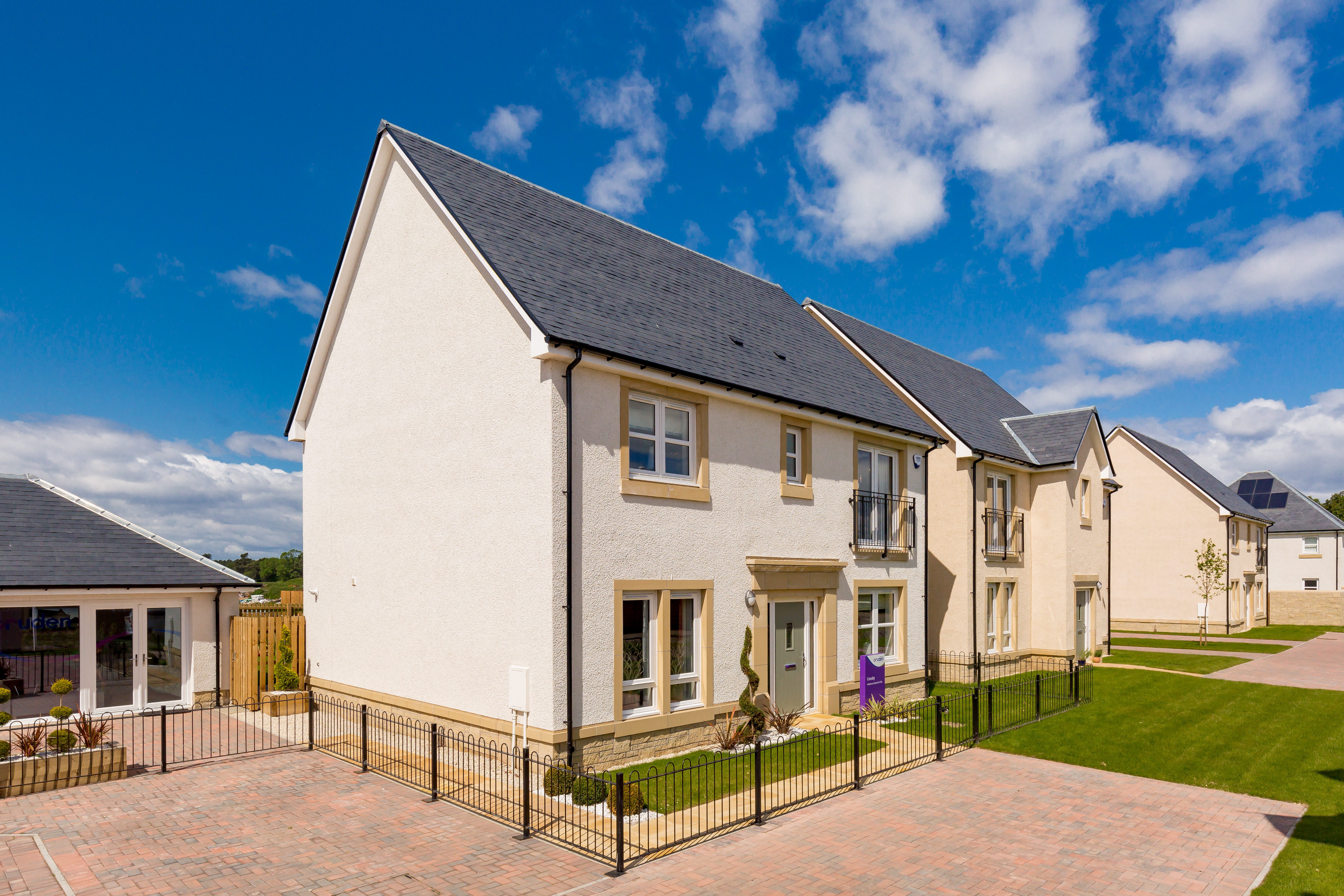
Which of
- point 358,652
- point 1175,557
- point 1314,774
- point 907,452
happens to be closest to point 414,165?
point 358,652

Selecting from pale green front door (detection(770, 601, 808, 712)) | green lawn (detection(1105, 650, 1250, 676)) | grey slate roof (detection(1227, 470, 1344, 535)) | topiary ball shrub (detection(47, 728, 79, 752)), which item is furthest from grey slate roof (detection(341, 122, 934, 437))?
grey slate roof (detection(1227, 470, 1344, 535))

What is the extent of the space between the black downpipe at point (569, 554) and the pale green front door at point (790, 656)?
4921 mm

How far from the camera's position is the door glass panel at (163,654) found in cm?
1752

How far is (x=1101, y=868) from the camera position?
8.90 meters

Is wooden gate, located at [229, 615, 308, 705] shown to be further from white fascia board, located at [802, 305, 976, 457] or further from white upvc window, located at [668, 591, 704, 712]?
white fascia board, located at [802, 305, 976, 457]

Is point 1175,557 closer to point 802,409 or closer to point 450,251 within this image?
point 802,409

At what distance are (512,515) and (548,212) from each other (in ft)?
24.6

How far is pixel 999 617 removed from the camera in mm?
24141

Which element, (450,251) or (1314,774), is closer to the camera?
(1314,774)

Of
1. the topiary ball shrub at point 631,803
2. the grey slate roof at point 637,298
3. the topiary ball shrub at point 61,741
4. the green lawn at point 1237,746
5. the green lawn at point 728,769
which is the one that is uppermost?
the grey slate roof at point 637,298

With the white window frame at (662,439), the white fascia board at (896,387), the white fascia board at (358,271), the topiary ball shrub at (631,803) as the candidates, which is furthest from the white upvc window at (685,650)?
the white fascia board at (896,387)

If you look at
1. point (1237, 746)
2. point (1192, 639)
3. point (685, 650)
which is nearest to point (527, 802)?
point (685, 650)

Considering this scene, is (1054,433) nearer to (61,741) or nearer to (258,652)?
(258,652)

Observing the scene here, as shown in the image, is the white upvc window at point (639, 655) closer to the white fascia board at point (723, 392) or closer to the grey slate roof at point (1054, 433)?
the white fascia board at point (723, 392)
